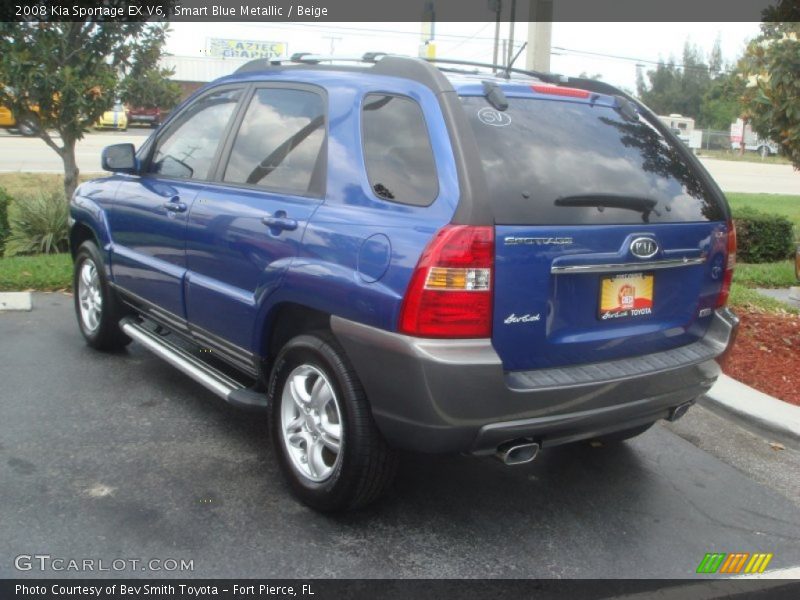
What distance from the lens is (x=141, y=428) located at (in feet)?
14.7

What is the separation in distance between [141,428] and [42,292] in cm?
393

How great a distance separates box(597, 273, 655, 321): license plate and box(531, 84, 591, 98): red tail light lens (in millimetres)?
892

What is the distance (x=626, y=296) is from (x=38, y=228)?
8.29 meters

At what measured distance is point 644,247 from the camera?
11.1ft

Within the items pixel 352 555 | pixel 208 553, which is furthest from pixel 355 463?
pixel 208 553

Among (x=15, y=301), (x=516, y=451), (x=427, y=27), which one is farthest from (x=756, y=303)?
(x=427, y=27)

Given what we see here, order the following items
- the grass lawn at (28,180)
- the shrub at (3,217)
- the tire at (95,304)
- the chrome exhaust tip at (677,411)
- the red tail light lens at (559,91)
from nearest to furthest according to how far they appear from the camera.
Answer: the red tail light lens at (559,91)
the chrome exhaust tip at (677,411)
the tire at (95,304)
the shrub at (3,217)
the grass lawn at (28,180)

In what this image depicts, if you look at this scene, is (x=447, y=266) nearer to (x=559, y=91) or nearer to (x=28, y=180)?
(x=559, y=91)

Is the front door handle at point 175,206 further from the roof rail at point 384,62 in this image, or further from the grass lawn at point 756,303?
the grass lawn at point 756,303

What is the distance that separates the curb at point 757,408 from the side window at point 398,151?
9.71 feet

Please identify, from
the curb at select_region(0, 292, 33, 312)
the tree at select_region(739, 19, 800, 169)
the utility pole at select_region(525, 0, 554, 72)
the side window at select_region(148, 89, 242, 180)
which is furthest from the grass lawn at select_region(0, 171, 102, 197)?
the tree at select_region(739, 19, 800, 169)

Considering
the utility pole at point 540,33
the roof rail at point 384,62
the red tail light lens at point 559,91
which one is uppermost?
the utility pole at point 540,33

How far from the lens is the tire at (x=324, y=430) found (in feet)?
10.8

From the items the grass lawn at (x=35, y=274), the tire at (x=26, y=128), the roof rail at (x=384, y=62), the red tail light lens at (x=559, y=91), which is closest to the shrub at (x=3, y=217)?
the tire at (x=26, y=128)
